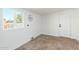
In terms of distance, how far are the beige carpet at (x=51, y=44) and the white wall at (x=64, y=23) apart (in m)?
0.08

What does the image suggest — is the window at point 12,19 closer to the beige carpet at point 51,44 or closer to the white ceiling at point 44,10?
the white ceiling at point 44,10

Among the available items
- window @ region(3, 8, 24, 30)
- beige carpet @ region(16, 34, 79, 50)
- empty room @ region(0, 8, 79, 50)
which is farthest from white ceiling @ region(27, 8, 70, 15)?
beige carpet @ region(16, 34, 79, 50)

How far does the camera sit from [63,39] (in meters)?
2.04

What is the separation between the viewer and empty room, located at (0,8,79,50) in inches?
79.9

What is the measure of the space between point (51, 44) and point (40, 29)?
296mm

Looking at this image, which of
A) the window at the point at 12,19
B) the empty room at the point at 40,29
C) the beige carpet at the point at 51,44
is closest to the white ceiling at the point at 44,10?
the empty room at the point at 40,29

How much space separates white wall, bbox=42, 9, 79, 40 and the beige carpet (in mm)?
80

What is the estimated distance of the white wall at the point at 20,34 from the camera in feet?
6.72

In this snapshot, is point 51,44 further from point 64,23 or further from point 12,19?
point 12,19

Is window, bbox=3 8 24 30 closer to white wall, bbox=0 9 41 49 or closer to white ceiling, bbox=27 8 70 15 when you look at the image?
white wall, bbox=0 9 41 49

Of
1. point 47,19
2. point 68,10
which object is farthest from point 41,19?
point 68,10
